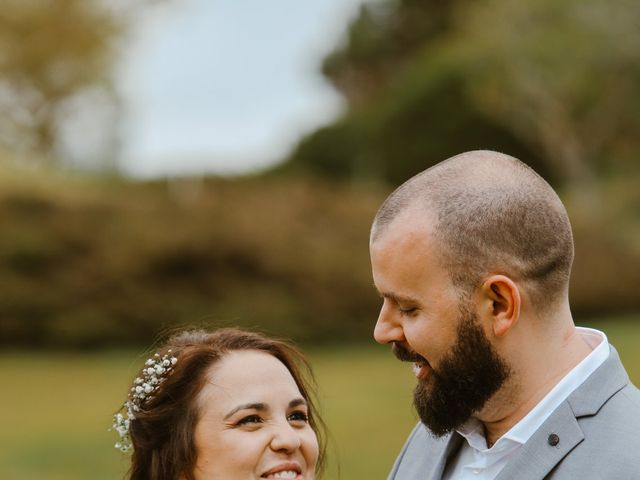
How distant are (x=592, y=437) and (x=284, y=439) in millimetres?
959

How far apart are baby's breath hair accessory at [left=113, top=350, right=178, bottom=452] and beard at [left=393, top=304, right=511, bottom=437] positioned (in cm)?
101

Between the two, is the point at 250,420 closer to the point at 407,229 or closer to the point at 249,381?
the point at 249,381

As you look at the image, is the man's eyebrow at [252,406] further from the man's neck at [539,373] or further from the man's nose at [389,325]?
the man's neck at [539,373]

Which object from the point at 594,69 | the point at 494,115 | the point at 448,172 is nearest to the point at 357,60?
the point at 494,115

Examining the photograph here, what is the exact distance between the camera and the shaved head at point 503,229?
2822 millimetres

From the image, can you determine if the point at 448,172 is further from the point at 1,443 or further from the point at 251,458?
the point at 1,443

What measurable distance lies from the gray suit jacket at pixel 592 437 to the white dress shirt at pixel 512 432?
0.04 meters

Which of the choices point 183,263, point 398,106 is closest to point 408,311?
point 183,263

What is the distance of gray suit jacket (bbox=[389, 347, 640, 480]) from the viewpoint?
2.60 meters

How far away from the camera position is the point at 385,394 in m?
11.8

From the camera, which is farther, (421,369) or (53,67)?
(53,67)

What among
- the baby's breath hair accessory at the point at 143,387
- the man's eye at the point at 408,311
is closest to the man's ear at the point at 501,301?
the man's eye at the point at 408,311

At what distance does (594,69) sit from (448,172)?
21.1m

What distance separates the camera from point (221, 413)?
3244mm
